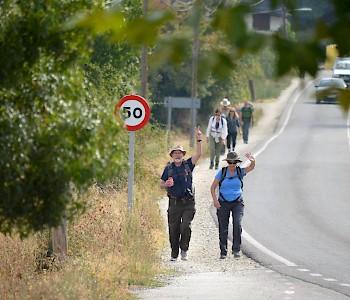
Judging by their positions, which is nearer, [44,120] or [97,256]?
[44,120]

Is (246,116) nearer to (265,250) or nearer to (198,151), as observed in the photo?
(265,250)

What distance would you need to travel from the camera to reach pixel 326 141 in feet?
158

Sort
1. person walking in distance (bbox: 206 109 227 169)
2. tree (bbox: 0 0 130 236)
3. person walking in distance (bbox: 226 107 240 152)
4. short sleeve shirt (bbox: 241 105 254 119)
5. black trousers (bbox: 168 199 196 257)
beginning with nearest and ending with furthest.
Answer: tree (bbox: 0 0 130 236), black trousers (bbox: 168 199 196 257), person walking in distance (bbox: 206 109 227 169), person walking in distance (bbox: 226 107 240 152), short sleeve shirt (bbox: 241 105 254 119)

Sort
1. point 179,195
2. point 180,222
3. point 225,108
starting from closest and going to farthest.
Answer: point 179,195
point 180,222
point 225,108

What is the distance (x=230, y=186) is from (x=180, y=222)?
0.93 meters

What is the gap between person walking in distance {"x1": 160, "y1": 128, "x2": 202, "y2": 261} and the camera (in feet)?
60.3

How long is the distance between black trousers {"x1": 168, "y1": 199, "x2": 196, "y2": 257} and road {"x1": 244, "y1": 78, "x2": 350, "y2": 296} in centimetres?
119

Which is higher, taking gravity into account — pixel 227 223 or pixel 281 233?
pixel 227 223

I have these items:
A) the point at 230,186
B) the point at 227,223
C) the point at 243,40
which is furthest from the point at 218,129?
Answer: the point at 243,40

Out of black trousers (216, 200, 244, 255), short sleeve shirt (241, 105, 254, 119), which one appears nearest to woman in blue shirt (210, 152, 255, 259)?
black trousers (216, 200, 244, 255)

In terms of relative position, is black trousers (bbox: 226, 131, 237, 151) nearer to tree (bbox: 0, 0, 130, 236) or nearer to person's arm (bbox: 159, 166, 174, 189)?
person's arm (bbox: 159, 166, 174, 189)

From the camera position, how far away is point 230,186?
749 inches

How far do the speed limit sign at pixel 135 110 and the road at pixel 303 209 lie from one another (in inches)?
105

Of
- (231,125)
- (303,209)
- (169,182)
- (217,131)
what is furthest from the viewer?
(231,125)
